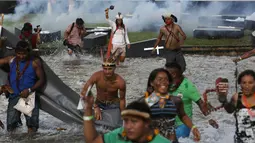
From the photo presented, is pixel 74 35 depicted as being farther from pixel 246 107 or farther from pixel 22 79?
pixel 246 107

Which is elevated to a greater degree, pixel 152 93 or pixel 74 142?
pixel 152 93

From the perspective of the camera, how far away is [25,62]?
8.73 meters

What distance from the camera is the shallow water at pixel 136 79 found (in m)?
8.92

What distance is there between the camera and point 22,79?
8.81 m

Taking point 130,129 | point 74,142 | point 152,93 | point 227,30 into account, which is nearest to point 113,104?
point 74,142

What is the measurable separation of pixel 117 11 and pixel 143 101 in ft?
93.1

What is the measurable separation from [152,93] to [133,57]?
1315 centimetres

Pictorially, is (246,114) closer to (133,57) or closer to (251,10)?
(133,57)

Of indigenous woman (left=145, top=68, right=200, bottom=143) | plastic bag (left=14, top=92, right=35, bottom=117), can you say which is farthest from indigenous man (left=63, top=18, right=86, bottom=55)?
indigenous woman (left=145, top=68, right=200, bottom=143)

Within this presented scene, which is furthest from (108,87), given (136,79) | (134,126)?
(136,79)

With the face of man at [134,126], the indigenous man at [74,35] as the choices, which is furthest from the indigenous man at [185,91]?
the indigenous man at [74,35]

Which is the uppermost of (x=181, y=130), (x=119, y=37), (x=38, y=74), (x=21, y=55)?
(x=119, y=37)

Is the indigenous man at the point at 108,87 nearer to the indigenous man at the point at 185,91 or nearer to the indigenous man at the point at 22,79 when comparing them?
the indigenous man at the point at 185,91

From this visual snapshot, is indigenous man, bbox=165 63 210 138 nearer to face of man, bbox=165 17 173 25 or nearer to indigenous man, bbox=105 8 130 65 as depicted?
face of man, bbox=165 17 173 25
